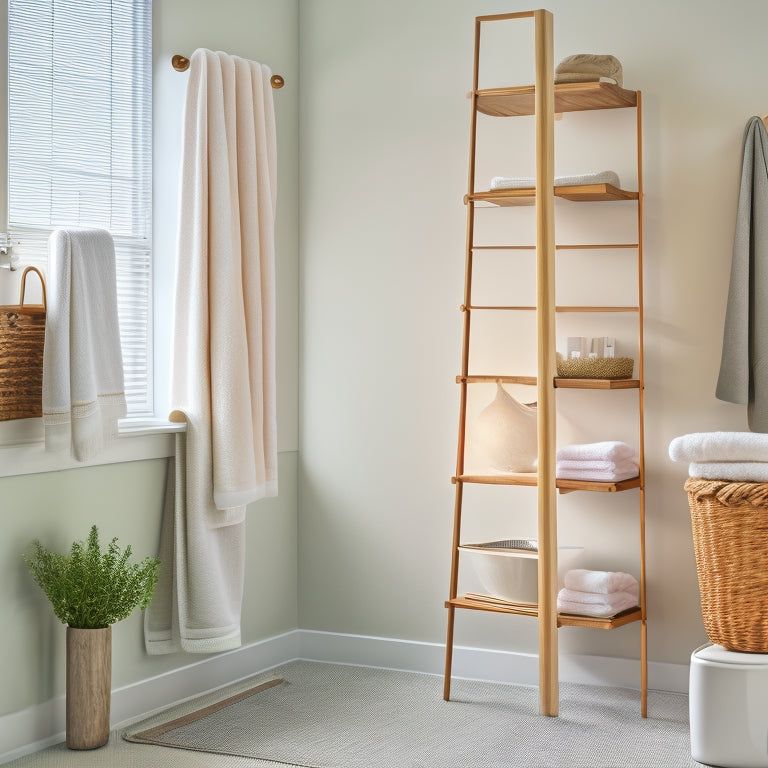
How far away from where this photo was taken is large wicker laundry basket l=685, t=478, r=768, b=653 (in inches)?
101

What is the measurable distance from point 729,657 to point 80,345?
5.87 feet

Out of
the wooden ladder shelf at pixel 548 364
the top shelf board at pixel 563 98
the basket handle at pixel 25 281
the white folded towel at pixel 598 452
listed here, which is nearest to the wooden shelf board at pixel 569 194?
the wooden ladder shelf at pixel 548 364

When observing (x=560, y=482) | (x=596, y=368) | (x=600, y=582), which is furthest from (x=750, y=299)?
(x=600, y=582)

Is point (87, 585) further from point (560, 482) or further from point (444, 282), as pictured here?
point (444, 282)

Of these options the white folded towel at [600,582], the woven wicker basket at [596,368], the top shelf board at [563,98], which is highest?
the top shelf board at [563,98]

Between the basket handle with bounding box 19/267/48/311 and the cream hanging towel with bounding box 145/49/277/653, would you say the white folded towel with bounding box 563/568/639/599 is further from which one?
the basket handle with bounding box 19/267/48/311

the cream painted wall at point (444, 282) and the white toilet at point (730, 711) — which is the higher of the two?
the cream painted wall at point (444, 282)

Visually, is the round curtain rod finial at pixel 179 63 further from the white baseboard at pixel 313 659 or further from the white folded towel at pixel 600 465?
the white baseboard at pixel 313 659

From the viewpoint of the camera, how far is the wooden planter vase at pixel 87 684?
2635mm

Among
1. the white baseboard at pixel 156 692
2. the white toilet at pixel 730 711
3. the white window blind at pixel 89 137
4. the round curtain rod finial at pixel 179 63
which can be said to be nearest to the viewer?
the white toilet at pixel 730 711

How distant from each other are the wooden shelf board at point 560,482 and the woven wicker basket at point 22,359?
1.24 metres

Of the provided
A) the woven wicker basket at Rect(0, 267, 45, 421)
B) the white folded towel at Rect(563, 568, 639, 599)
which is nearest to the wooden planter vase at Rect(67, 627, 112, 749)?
the woven wicker basket at Rect(0, 267, 45, 421)

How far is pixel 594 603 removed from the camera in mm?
3014

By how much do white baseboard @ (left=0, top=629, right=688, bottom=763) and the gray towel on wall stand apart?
2.83 ft
